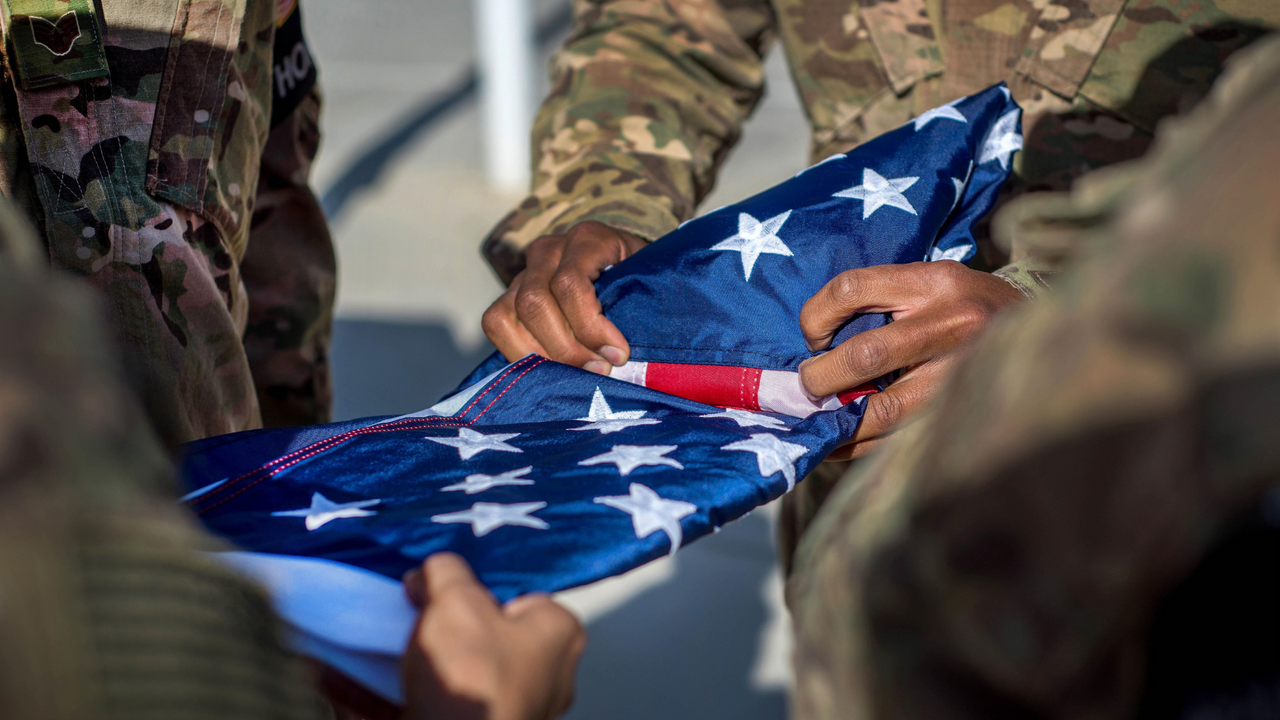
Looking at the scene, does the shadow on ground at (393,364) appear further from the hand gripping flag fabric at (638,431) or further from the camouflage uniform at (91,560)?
the camouflage uniform at (91,560)

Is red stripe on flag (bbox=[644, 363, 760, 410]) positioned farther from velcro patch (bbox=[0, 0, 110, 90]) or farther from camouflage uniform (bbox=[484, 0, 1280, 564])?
velcro patch (bbox=[0, 0, 110, 90])

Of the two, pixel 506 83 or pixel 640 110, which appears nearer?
pixel 640 110

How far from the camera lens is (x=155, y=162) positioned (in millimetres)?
836

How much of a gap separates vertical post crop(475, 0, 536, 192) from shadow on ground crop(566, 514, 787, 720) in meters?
2.13

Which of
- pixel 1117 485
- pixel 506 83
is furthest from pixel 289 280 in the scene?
pixel 506 83

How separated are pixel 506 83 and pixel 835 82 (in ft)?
7.89

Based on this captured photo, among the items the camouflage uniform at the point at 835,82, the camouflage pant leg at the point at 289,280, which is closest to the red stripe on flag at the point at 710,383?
the camouflage uniform at the point at 835,82

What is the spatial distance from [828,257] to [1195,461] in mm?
604

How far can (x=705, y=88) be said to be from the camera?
51.5 inches

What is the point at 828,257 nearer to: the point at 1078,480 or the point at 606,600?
the point at 1078,480

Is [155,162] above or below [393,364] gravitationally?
above

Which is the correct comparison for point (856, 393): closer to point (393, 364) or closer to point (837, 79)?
point (837, 79)

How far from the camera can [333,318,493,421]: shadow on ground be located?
2531 millimetres

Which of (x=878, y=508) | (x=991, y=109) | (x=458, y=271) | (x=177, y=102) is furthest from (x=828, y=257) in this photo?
(x=458, y=271)
